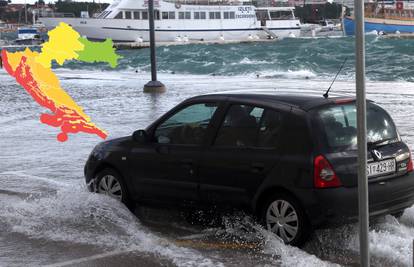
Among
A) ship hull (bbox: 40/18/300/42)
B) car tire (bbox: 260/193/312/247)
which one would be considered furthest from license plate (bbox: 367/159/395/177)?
ship hull (bbox: 40/18/300/42)

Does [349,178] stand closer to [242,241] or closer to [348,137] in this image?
[348,137]

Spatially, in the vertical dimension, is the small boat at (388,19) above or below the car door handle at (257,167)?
above

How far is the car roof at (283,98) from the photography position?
Answer: 6.25m

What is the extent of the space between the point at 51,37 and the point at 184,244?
341 inches

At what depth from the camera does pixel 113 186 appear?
300 inches

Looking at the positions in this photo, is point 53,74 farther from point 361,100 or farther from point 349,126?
point 361,100

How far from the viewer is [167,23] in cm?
7919

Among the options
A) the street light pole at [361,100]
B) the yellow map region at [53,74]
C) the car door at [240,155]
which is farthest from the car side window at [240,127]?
the yellow map region at [53,74]

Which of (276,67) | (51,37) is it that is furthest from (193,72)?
(51,37)

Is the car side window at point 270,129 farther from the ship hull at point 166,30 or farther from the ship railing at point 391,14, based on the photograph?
the ship railing at point 391,14

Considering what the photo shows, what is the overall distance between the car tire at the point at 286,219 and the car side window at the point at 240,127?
633mm

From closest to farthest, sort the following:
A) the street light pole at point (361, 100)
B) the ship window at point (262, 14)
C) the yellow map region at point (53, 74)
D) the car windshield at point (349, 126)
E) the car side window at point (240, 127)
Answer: the street light pole at point (361, 100) → the car windshield at point (349, 126) → the car side window at point (240, 127) → the yellow map region at point (53, 74) → the ship window at point (262, 14)

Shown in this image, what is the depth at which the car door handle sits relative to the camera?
6.19 metres

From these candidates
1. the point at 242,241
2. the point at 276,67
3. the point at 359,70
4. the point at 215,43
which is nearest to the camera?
the point at 359,70
